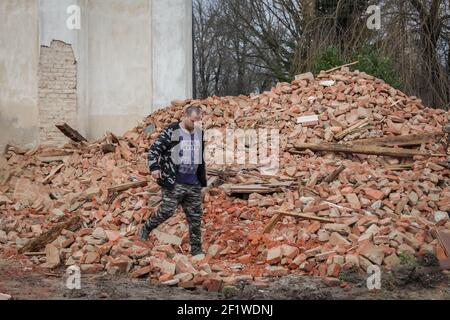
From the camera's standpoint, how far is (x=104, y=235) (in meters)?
8.14

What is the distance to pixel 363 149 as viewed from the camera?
10.4 meters

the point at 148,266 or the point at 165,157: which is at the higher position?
the point at 165,157

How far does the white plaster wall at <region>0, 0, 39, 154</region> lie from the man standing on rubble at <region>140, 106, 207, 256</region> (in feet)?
21.9

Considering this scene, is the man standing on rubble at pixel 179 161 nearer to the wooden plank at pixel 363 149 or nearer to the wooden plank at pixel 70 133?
the wooden plank at pixel 363 149

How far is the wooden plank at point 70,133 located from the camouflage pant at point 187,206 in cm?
576

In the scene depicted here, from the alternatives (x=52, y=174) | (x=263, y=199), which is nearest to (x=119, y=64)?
(x=52, y=174)

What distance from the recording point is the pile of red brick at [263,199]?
283 inches

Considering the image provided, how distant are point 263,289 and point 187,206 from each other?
152cm

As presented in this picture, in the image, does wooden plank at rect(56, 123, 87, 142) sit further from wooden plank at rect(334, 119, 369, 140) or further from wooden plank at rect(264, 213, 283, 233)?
wooden plank at rect(264, 213, 283, 233)

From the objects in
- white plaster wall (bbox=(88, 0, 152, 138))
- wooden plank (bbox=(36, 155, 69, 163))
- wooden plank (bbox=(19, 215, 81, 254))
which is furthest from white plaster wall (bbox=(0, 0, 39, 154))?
wooden plank (bbox=(19, 215, 81, 254))

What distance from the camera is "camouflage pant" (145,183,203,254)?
726 centimetres
